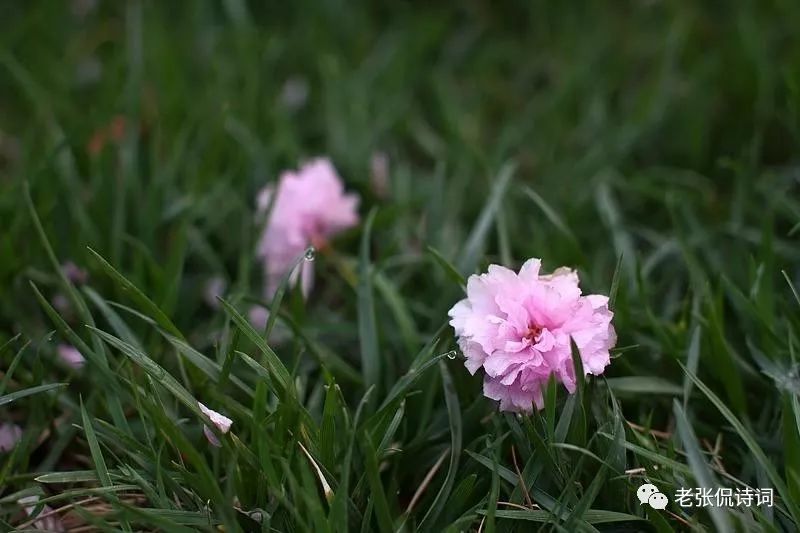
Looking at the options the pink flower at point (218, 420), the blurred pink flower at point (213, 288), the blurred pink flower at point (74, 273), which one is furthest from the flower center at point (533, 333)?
the blurred pink flower at point (74, 273)

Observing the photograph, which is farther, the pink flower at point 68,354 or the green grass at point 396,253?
the pink flower at point 68,354

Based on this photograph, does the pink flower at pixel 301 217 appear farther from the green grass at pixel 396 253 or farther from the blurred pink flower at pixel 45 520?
the blurred pink flower at pixel 45 520

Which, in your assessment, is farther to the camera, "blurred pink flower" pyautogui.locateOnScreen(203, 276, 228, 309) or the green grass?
"blurred pink flower" pyautogui.locateOnScreen(203, 276, 228, 309)

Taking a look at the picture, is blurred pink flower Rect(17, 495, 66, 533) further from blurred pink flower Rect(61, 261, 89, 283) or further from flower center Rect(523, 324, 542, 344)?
flower center Rect(523, 324, 542, 344)

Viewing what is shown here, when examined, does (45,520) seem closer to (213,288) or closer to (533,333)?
(213,288)

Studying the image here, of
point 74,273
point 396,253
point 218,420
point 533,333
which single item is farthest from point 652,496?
point 74,273

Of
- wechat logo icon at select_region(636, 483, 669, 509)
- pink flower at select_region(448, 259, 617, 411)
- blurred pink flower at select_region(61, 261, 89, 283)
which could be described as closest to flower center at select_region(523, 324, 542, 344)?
pink flower at select_region(448, 259, 617, 411)
